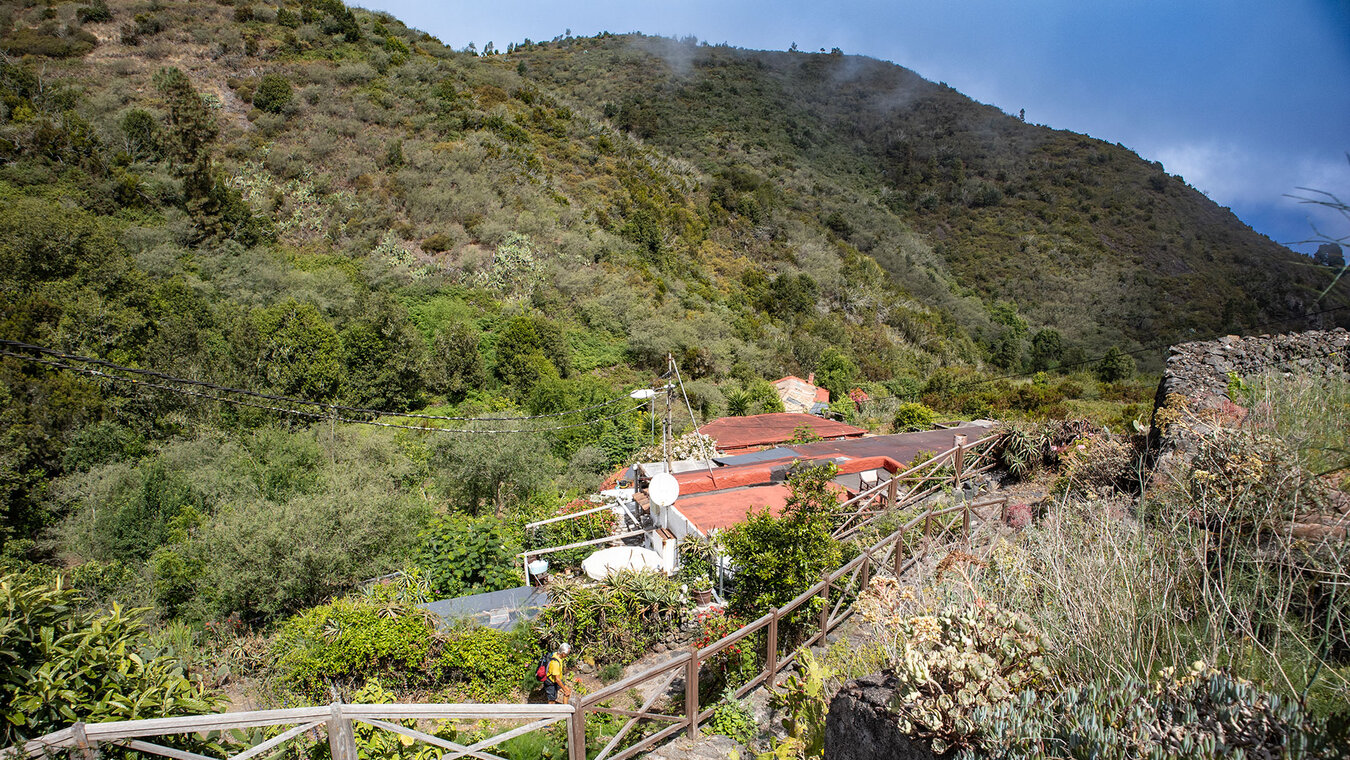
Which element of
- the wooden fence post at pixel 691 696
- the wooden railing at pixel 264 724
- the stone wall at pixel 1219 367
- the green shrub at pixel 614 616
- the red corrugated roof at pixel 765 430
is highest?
the stone wall at pixel 1219 367

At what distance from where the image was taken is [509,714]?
3619 mm

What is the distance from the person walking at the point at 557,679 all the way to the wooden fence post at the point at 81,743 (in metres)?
3.68

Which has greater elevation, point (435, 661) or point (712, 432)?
point (712, 432)

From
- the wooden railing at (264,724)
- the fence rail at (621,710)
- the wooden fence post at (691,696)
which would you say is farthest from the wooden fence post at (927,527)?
the wooden railing at (264,724)

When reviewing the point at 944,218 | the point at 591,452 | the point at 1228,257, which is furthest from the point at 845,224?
the point at 591,452

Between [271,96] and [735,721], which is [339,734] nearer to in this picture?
[735,721]

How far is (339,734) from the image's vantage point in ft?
11.7

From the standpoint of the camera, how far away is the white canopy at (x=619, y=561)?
8641mm

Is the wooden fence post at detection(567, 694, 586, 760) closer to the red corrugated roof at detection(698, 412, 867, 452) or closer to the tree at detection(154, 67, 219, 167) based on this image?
the red corrugated roof at detection(698, 412, 867, 452)

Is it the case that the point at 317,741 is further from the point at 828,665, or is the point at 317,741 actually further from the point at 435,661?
the point at 435,661

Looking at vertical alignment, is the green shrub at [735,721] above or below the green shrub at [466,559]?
above

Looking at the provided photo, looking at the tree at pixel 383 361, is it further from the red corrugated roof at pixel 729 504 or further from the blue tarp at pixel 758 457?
the red corrugated roof at pixel 729 504

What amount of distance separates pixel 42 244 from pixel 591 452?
20267mm

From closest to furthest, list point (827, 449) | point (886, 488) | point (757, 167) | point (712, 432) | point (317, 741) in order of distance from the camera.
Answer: point (317, 741)
point (886, 488)
point (827, 449)
point (712, 432)
point (757, 167)
